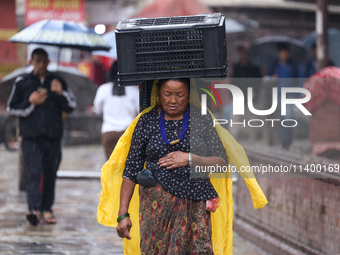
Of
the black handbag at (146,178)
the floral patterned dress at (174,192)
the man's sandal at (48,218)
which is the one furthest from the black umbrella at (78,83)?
the black handbag at (146,178)

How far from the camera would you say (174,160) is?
3447 millimetres

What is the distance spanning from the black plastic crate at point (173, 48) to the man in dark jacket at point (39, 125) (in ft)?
10.9

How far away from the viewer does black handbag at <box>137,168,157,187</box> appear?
3.45 m

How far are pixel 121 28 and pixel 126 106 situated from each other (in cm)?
330

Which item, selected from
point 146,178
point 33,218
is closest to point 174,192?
point 146,178

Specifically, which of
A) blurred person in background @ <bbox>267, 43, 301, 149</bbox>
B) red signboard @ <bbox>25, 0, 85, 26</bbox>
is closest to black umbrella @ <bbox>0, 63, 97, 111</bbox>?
red signboard @ <bbox>25, 0, 85, 26</bbox>

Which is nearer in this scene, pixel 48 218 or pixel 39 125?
pixel 39 125

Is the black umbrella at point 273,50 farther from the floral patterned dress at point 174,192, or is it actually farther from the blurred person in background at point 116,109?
the floral patterned dress at point 174,192

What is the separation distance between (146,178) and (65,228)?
3254 millimetres

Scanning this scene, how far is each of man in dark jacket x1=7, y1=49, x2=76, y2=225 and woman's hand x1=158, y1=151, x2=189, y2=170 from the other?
3.35 m

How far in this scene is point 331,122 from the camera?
8.10 metres

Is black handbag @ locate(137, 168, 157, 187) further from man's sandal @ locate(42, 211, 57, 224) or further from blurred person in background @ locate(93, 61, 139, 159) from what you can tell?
man's sandal @ locate(42, 211, 57, 224)

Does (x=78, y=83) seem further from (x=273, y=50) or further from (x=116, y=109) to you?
(x=273, y=50)

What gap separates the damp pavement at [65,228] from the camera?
5.58 m
